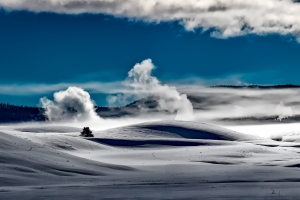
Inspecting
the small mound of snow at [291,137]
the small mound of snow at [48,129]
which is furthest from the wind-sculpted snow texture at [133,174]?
the small mound of snow at [291,137]

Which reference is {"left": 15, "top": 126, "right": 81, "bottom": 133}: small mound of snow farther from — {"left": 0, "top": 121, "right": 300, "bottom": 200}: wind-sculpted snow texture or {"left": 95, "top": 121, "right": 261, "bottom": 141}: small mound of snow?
{"left": 0, "top": 121, "right": 300, "bottom": 200}: wind-sculpted snow texture

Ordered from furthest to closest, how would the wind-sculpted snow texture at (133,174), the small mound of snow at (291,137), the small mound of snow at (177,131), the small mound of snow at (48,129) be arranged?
1. the small mound of snow at (291,137)
2. the small mound of snow at (48,129)
3. the small mound of snow at (177,131)
4. the wind-sculpted snow texture at (133,174)

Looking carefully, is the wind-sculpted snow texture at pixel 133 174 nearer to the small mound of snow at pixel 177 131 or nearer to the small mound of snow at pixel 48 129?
the small mound of snow at pixel 177 131

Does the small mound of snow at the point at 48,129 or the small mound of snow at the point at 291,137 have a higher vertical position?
the small mound of snow at the point at 291,137

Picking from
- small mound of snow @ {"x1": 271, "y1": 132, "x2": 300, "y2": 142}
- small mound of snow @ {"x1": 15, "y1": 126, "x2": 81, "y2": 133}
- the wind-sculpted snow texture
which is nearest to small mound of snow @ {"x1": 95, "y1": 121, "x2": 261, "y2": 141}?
small mound of snow @ {"x1": 15, "y1": 126, "x2": 81, "y2": 133}

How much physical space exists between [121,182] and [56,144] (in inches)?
939

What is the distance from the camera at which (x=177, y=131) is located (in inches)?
3324

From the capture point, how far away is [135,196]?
22.9m

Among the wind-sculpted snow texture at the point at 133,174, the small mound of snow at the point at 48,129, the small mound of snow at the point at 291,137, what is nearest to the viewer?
the wind-sculpted snow texture at the point at 133,174

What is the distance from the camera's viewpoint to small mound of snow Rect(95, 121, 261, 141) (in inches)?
3147

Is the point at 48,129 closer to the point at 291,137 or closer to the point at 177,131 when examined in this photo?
the point at 177,131

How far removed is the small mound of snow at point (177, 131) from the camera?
79.9 m

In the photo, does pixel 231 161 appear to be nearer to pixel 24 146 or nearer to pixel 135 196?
pixel 24 146

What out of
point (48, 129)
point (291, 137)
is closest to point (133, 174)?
point (48, 129)
